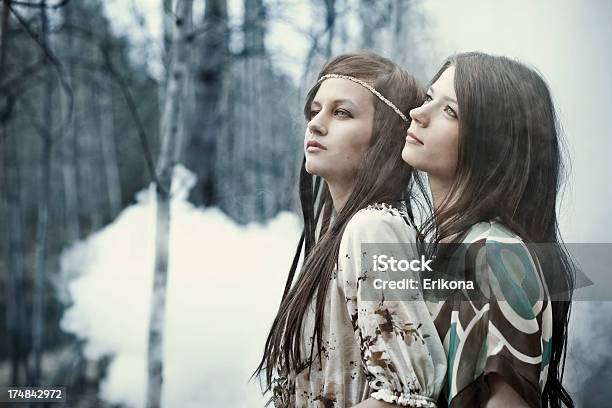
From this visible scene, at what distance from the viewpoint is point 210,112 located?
5.92ft

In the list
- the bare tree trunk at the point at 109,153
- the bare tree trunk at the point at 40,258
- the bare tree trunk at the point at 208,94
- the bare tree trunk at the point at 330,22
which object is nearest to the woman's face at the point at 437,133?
the bare tree trunk at the point at 330,22

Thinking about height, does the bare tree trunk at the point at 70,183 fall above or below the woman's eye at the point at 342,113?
below

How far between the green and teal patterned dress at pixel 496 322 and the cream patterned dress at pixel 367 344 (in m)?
0.03

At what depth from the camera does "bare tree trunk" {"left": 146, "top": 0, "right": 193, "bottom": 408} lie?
177cm

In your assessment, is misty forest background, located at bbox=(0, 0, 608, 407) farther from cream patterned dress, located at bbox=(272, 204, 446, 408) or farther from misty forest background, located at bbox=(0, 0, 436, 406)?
cream patterned dress, located at bbox=(272, 204, 446, 408)

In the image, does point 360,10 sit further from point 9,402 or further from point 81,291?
point 9,402

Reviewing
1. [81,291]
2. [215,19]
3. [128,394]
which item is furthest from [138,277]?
[215,19]

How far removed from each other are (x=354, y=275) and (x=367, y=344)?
4.5 inches

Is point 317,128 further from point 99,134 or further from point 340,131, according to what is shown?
point 99,134

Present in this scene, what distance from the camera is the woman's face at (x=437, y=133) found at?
1389mm

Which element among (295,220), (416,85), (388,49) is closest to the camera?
(416,85)

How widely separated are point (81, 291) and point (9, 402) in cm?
29

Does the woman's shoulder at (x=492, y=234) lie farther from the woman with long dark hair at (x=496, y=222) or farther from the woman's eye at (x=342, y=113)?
the woman's eye at (x=342, y=113)

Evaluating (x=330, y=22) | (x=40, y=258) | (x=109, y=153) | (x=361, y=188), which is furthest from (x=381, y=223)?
(x=40, y=258)
